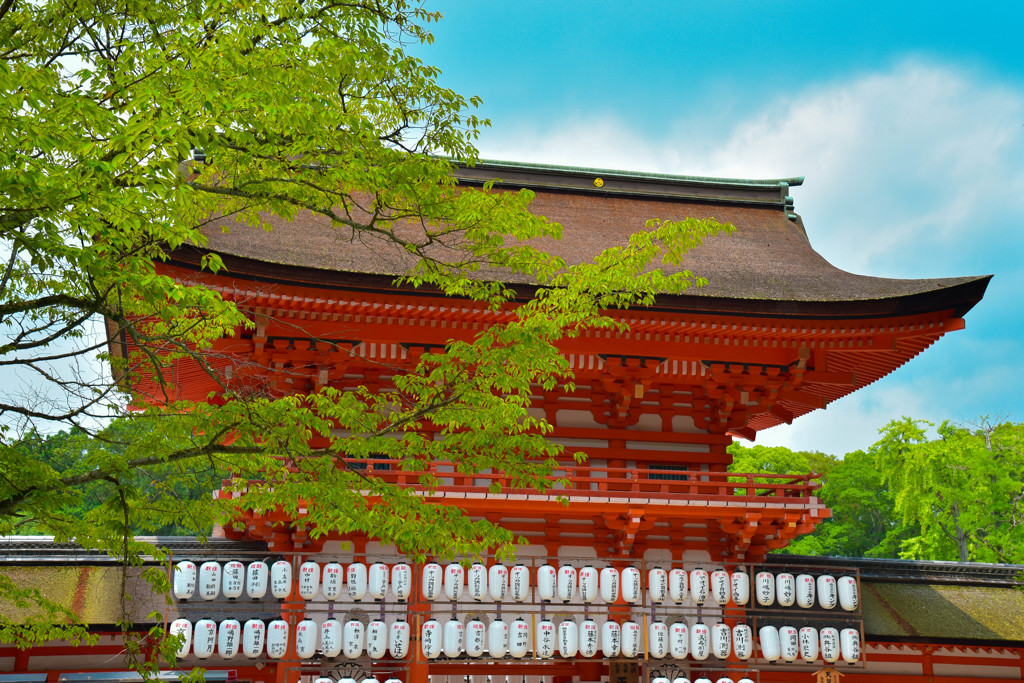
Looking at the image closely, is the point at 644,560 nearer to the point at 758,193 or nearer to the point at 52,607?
the point at 52,607

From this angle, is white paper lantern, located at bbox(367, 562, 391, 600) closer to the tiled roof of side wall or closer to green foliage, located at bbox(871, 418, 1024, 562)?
the tiled roof of side wall

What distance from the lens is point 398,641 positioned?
12.2 meters

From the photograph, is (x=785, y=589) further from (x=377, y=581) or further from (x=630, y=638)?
(x=377, y=581)

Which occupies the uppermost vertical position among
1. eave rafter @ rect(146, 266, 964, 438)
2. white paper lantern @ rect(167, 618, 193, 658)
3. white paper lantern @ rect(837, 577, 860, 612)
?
eave rafter @ rect(146, 266, 964, 438)

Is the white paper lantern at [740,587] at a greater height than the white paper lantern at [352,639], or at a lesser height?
greater

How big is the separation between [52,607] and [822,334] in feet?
35.0

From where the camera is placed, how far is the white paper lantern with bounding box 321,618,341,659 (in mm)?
12148

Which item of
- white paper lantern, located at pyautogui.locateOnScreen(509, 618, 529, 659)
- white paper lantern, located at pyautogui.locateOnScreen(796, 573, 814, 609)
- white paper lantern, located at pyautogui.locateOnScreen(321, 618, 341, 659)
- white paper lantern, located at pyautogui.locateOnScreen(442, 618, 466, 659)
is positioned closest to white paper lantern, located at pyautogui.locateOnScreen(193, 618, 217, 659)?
white paper lantern, located at pyautogui.locateOnScreen(321, 618, 341, 659)

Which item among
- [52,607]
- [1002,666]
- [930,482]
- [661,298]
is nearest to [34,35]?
[52,607]

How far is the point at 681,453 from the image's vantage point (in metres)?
14.2

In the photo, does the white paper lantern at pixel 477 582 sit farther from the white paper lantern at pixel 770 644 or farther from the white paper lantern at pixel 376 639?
the white paper lantern at pixel 770 644

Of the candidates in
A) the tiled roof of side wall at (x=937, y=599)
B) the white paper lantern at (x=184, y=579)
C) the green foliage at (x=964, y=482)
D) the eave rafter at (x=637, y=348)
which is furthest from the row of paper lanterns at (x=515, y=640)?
the green foliage at (x=964, y=482)

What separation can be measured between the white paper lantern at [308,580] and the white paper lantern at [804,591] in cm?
726

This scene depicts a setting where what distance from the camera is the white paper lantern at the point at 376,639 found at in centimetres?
1217
